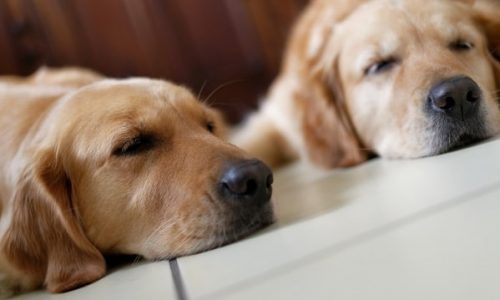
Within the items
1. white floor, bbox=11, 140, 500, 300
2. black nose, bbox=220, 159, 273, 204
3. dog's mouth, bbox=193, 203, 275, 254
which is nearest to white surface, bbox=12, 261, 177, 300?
white floor, bbox=11, 140, 500, 300

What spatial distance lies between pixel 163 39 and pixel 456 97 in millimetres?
2665

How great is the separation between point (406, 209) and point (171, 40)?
311cm

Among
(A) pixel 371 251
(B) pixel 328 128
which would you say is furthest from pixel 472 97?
(A) pixel 371 251

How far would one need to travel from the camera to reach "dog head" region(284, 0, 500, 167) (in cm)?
180

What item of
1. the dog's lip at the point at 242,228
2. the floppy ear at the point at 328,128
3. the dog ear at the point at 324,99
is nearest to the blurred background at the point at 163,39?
the dog ear at the point at 324,99

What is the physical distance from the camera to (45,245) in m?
1.45

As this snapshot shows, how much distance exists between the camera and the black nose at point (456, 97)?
68.2 inches

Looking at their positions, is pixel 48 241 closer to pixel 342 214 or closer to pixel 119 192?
pixel 119 192

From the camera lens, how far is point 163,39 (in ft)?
13.2

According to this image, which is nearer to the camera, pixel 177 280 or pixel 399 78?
pixel 177 280

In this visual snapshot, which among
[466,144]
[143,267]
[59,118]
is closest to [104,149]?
[59,118]

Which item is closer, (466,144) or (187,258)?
(187,258)

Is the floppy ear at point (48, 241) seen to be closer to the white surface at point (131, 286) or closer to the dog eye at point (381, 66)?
the white surface at point (131, 286)

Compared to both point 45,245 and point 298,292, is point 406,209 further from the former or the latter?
point 45,245
